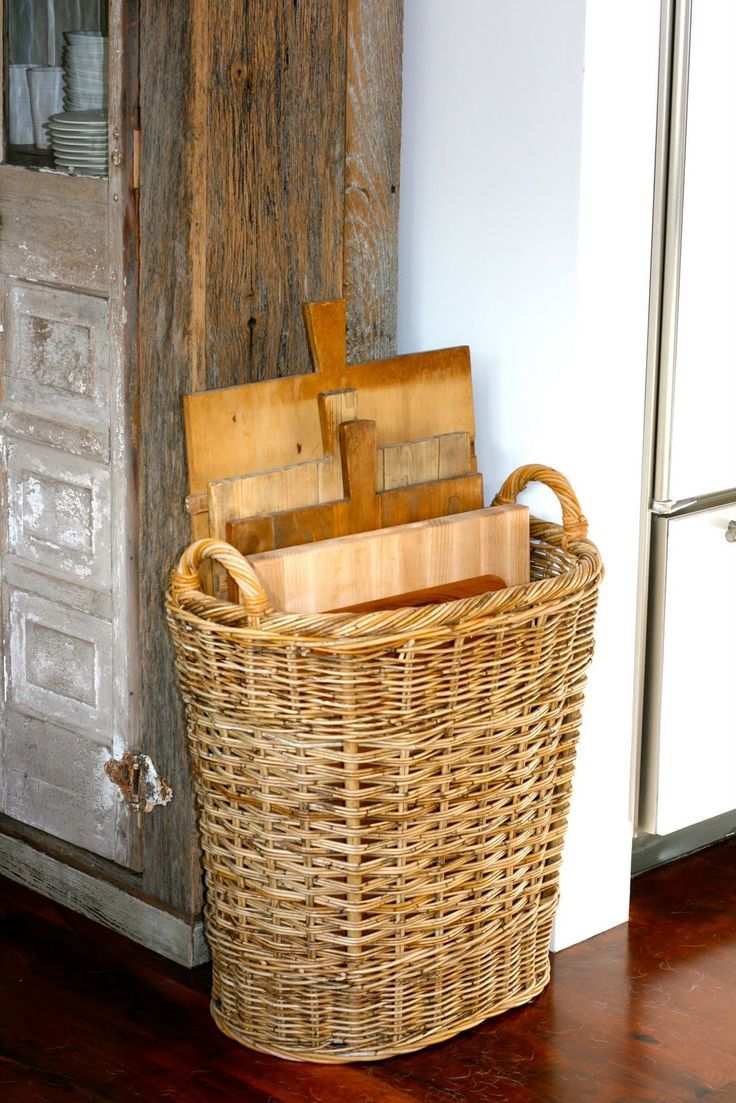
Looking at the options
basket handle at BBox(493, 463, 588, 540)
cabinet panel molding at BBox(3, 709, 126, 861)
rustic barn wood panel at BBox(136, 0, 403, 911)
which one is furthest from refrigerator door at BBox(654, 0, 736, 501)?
cabinet panel molding at BBox(3, 709, 126, 861)

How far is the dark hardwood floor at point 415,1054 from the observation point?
202 centimetres

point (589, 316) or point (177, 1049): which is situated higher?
point (589, 316)

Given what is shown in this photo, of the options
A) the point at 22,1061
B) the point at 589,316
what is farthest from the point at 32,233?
the point at 22,1061

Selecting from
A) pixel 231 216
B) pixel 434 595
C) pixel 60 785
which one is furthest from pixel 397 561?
pixel 60 785

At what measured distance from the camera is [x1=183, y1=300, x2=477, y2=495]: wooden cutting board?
202 centimetres

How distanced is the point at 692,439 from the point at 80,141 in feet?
3.39

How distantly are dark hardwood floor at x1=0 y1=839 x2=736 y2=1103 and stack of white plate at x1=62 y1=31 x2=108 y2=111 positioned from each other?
50.4 inches

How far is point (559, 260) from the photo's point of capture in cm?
220

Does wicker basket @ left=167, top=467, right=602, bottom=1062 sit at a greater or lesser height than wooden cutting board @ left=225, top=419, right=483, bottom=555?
lesser

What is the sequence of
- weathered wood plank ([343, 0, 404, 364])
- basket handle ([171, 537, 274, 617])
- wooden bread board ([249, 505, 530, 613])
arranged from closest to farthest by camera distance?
basket handle ([171, 537, 274, 617]), wooden bread board ([249, 505, 530, 613]), weathered wood plank ([343, 0, 404, 364])

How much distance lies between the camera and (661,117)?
2.26m

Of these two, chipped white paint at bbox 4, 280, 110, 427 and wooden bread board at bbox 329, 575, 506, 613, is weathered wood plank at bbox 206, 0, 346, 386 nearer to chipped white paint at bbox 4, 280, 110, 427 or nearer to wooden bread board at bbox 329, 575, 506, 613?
chipped white paint at bbox 4, 280, 110, 427

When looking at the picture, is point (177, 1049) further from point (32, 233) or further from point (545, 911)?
point (32, 233)

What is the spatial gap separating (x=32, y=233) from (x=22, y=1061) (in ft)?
3.95
